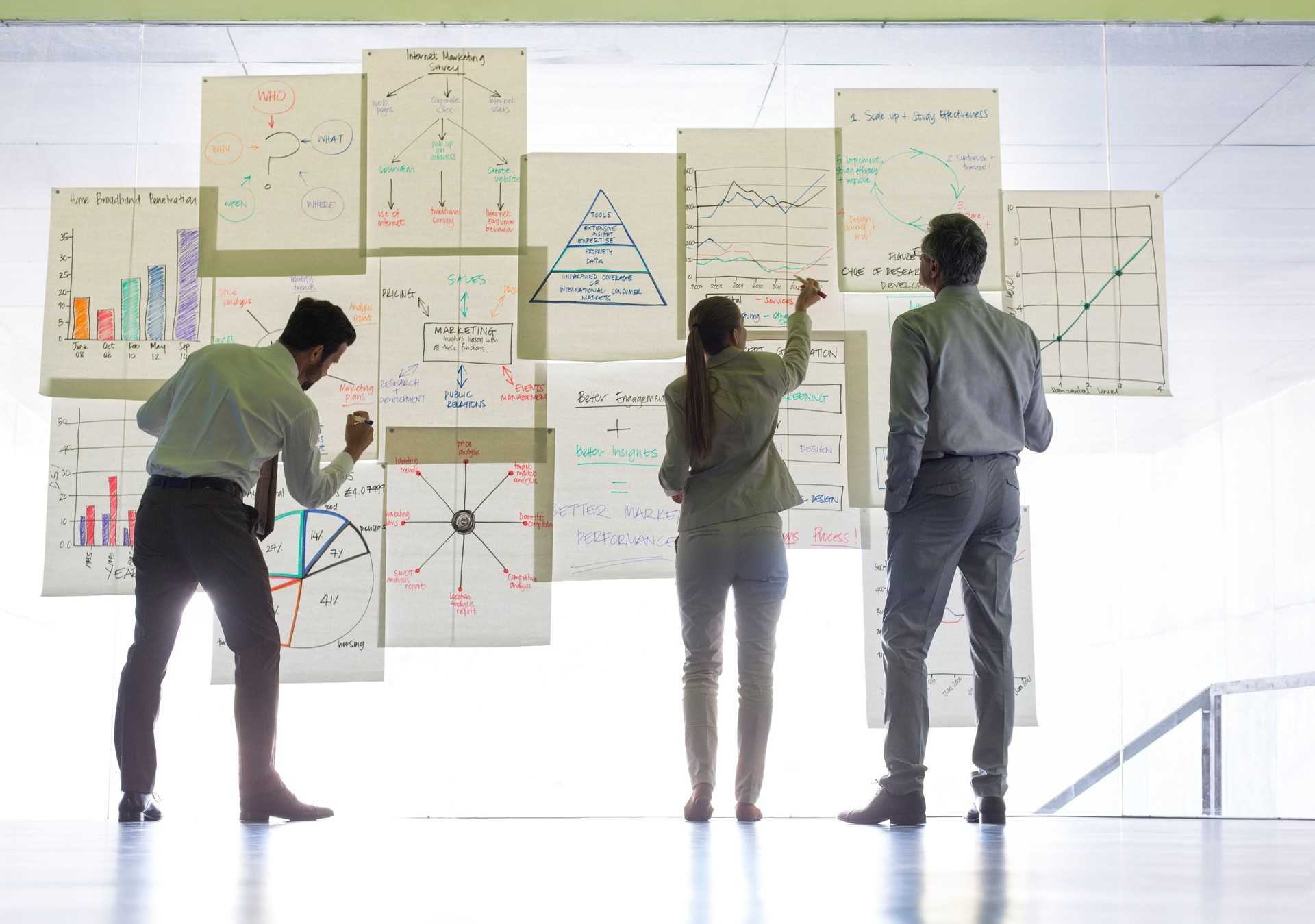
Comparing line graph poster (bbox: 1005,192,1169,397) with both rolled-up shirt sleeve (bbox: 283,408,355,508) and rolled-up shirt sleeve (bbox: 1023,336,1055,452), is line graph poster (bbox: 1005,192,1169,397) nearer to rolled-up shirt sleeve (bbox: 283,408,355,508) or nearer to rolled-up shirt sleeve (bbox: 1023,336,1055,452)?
rolled-up shirt sleeve (bbox: 1023,336,1055,452)

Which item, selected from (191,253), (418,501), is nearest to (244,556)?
(418,501)

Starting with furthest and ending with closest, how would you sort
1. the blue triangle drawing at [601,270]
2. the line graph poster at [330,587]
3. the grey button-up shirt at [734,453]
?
the blue triangle drawing at [601,270] < the line graph poster at [330,587] < the grey button-up shirt at [734,453]

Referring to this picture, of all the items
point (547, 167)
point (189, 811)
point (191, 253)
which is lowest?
point (189, 811)

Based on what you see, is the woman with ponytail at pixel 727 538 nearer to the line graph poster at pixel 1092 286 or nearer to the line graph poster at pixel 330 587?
the line graph poster at pixel 330 587

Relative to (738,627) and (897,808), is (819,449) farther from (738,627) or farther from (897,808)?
(897,808)

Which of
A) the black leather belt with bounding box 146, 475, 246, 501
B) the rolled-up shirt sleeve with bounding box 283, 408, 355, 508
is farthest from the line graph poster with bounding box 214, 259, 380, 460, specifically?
the black leather belt with bounding box 146, 475, 246, 501

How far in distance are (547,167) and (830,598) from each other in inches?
63.8

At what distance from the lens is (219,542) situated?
8.84 ft

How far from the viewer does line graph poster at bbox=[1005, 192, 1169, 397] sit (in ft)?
12.1

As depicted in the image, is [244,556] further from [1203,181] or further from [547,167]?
[1203,181]

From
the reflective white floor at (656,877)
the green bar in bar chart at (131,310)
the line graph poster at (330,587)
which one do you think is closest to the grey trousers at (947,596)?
the reflective white floor at (656,877)

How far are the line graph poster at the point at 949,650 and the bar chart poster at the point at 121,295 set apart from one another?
2.18m

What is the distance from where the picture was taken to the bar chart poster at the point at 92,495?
142 inches

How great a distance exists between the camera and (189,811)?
3812mm
